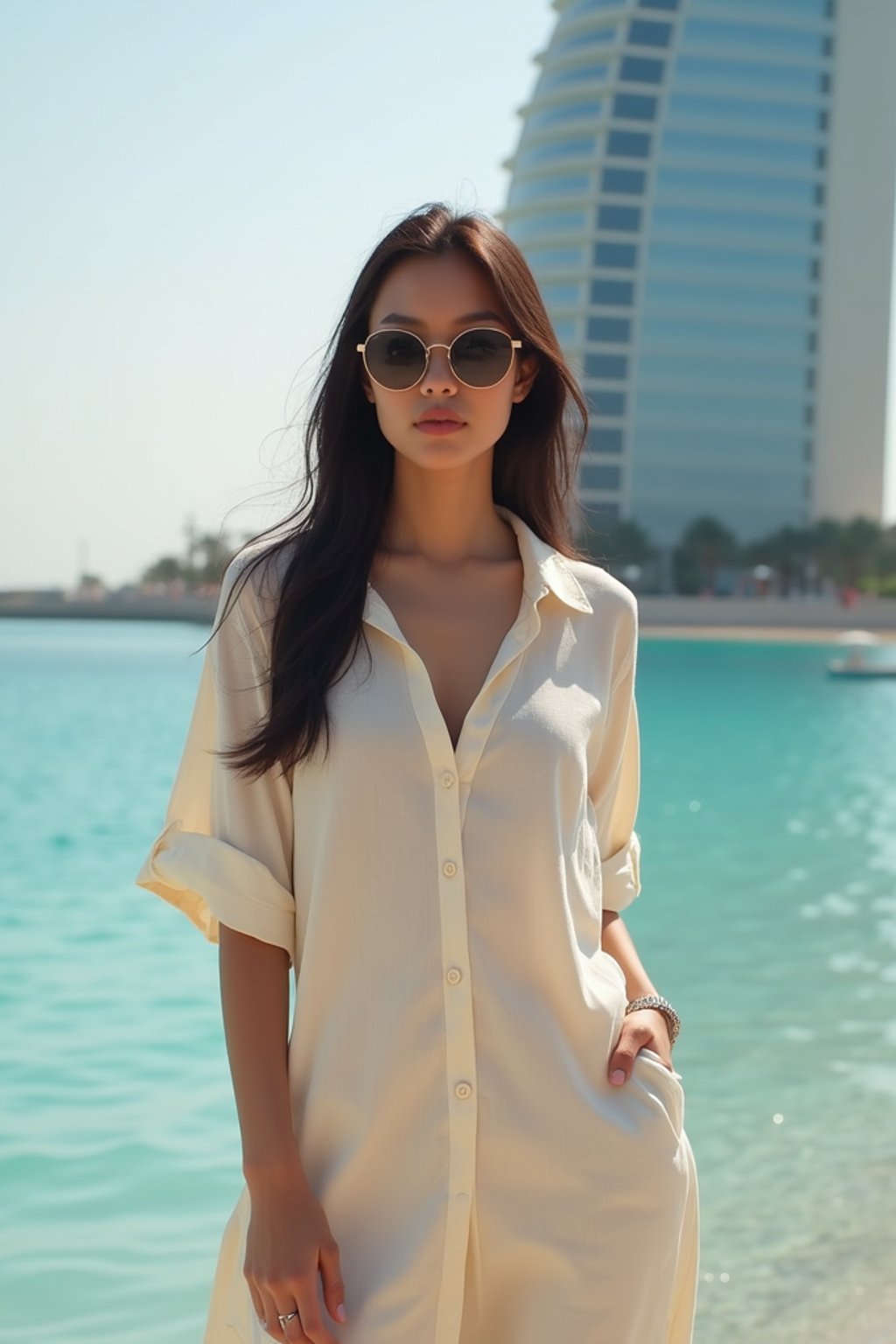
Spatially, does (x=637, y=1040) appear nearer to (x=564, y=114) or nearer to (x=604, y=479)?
(x=604, y=479)

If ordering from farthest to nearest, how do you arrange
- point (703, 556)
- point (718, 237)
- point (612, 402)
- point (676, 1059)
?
point (718, 237), point (612, 402), point (703, 556), point (676, 1059)

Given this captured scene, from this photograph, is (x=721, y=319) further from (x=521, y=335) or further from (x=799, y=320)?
A: (x=521, y=335)

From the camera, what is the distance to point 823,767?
1525cm

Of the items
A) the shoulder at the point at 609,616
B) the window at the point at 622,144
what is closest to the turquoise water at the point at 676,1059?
the shoulder at the point at 609,616

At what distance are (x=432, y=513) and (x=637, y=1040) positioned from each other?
2.22 ft

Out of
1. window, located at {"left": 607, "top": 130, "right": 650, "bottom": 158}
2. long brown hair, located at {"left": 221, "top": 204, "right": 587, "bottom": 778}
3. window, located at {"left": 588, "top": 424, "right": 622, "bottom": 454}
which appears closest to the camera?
long brown hair, located at {"left": 221, "top": 204, "right": 587, "bottom": 778}

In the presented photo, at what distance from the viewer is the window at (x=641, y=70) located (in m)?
71.8

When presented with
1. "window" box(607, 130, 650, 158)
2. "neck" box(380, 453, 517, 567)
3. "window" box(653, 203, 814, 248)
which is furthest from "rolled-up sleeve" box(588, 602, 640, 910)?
"window" box(653, 203, 814, 248)

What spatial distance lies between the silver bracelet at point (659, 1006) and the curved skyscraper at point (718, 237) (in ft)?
234

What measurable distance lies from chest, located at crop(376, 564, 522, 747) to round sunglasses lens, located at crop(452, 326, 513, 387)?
24 centimetres

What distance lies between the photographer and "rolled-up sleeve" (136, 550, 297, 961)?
160cm

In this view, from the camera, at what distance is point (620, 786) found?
6.48ft

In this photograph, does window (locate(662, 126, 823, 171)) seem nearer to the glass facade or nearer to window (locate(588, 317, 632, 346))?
the glass facade

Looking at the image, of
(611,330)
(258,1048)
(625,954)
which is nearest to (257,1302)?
(258,1048)
